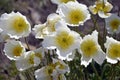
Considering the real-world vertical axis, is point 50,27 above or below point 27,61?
above

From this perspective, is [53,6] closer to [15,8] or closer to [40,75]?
[15,8]

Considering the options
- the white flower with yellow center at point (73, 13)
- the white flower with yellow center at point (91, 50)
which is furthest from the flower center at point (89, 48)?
the white flower with yellow center at point (73, 13)

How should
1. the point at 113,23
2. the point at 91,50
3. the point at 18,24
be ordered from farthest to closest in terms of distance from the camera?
1. the point at 113,23
2. the point at 18,24
3. the point at 91,50

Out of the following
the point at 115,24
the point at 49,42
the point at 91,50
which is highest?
the point at 49,42

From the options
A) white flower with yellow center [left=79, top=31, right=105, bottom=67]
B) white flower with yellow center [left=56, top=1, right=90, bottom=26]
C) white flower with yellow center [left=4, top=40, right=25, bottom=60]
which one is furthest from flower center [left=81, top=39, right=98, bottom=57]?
white flower with yellow center [left=4, top=40, right=25, bottom=60]

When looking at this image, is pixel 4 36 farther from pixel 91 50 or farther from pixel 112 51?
pixel 112 51

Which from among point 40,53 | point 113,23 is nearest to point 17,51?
point 40,53
